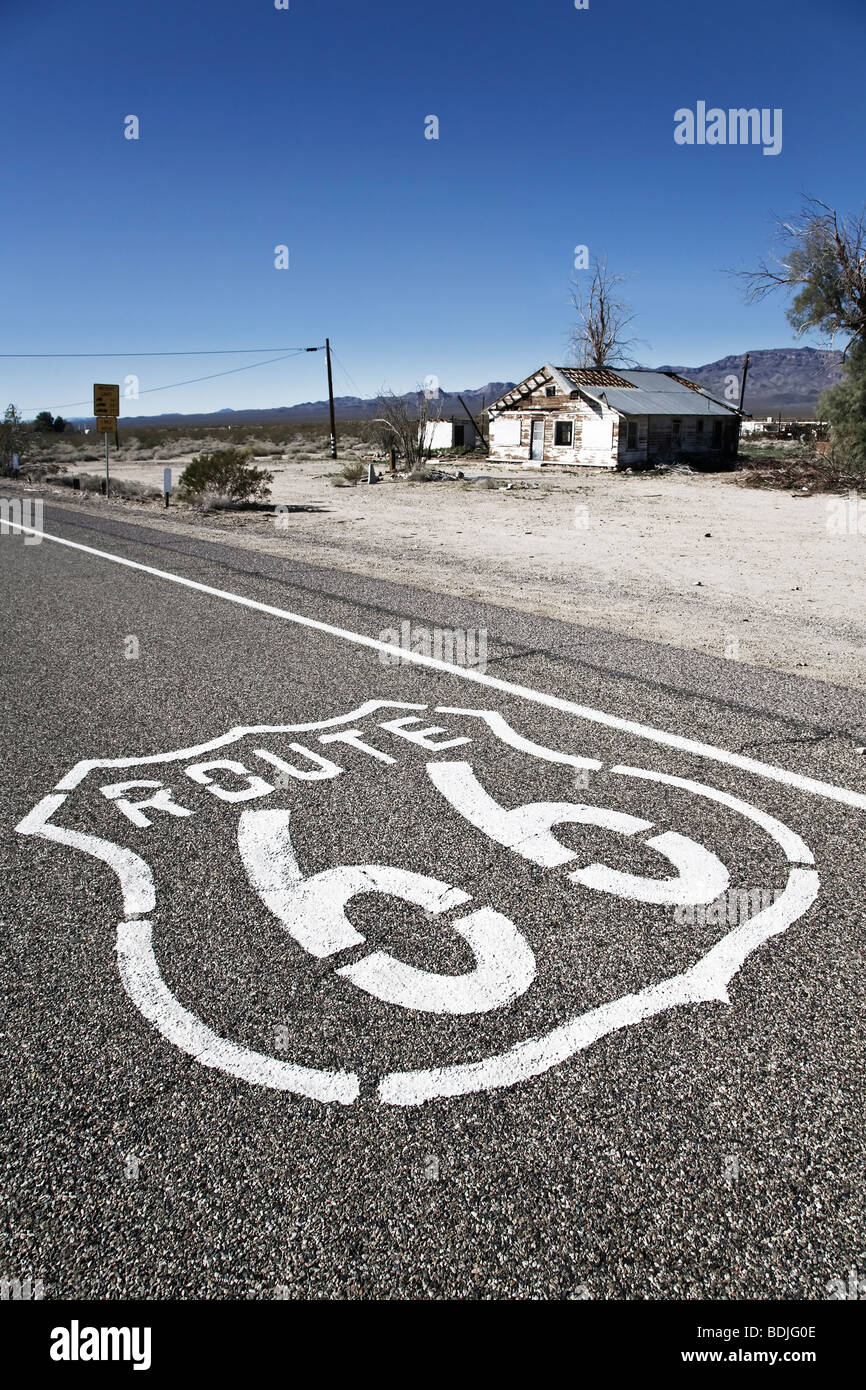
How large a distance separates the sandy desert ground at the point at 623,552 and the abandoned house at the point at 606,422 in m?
8.44

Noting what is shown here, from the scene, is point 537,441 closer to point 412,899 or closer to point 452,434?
point 452,434

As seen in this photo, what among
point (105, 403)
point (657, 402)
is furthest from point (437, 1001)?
point (657, 402)

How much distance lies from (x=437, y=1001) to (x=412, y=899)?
1.81 feet

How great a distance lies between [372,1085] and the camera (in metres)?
2.17

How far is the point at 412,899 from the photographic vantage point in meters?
2.99

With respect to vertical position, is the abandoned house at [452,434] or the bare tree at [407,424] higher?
the abandoned house at [452,434]

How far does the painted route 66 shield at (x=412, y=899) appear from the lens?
235cm

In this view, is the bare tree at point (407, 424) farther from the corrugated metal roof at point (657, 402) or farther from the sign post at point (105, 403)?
the sign post at point (105, 403)

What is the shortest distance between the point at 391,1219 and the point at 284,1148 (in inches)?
12.1

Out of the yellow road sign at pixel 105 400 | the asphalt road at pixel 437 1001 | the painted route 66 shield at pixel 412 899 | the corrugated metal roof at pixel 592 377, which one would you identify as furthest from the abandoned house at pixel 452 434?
the painted route 66 shield at pixel 412 899

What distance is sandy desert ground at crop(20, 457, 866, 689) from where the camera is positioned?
766 centimetres

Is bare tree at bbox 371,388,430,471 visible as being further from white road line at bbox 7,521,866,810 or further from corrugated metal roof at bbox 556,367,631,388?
white road line at bbox 7,521,866,810
